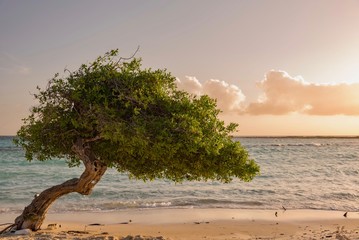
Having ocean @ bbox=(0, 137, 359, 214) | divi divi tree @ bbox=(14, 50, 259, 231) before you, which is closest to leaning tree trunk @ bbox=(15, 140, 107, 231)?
divi divi tree @ bbox=(14, 50, 259, 231)

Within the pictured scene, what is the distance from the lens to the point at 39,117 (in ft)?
43.2

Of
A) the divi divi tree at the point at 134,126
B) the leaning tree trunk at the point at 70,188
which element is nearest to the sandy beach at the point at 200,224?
the leaning tree trunk at the point at 70,188

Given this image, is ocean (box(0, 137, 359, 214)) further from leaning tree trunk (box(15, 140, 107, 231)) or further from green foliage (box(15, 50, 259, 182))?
green foliage (box(15, 50, 259, 182))

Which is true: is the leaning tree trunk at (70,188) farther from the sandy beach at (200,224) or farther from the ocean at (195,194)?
the ocean at (195,194)

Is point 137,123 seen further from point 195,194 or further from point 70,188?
point 195,194

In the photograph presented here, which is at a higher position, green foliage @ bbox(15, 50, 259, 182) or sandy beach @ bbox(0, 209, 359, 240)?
green foliage @ bbox(15, 50, 259, 182)

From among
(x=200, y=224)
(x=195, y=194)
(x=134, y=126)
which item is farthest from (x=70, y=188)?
(x=195, y=194)

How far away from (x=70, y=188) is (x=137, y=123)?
14.2 feet

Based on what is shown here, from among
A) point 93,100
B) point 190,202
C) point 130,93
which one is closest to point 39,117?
point 93,100

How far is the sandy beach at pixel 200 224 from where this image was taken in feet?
50.5

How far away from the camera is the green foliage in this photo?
38.5 ft

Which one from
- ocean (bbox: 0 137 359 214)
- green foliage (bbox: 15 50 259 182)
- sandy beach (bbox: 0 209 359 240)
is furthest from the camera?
ocean (bbox: 0 137 359 214)

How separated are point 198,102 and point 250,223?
8.31 metres

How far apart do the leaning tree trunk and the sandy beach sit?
0.57 m
